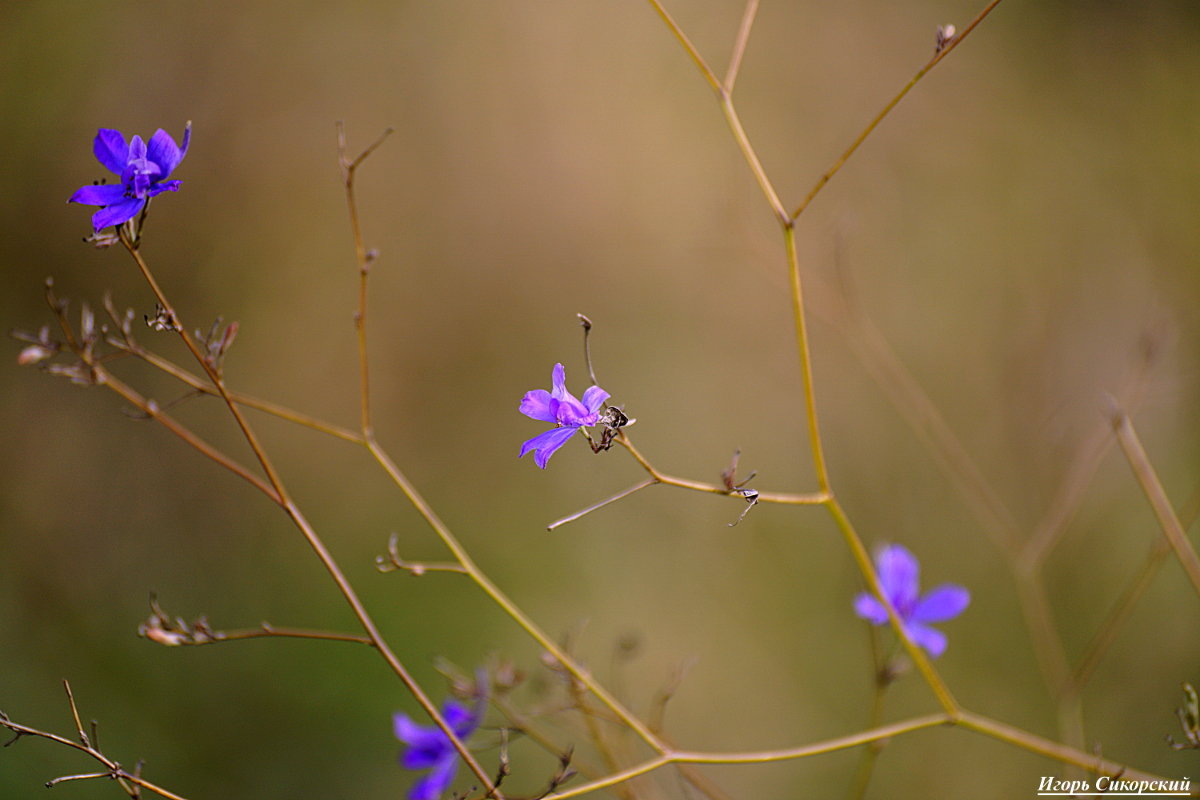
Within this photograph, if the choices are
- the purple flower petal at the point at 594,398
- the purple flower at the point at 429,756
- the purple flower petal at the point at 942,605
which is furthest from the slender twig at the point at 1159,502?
the purple flower at the point at 429,756

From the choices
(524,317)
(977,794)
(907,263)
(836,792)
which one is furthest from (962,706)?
(524,317)

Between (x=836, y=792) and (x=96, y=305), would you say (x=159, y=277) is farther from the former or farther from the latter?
(x=836, y=792)

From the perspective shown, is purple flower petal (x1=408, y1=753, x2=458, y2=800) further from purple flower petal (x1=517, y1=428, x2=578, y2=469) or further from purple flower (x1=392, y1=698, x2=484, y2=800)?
purple flower petal (x1=517, y1=428, x2=578, y2=469)

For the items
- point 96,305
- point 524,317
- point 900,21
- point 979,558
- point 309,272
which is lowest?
point 96,305

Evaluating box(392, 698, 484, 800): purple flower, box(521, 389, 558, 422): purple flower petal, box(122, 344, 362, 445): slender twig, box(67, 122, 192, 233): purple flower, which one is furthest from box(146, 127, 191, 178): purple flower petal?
box(392, 698, 484, 800): purple flower

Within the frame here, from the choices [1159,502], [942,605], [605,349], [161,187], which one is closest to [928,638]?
[942,605]
